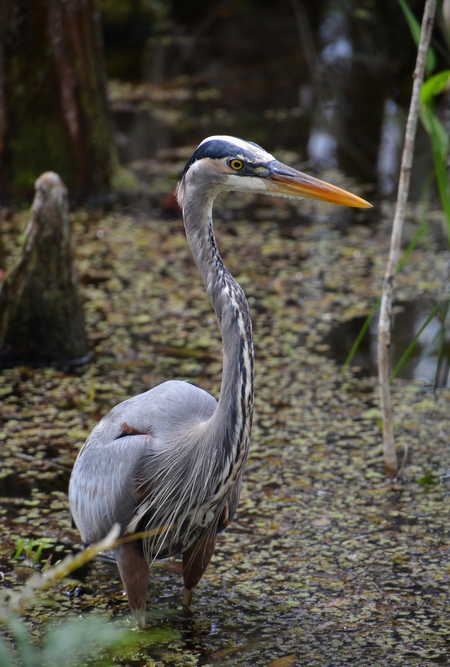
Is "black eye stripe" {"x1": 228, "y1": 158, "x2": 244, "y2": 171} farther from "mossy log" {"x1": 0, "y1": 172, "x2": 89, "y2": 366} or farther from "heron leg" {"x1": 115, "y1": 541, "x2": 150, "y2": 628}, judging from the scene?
"mossy log" {"x1": 0, "y1": 172, "x2": 89, "y2": 366}

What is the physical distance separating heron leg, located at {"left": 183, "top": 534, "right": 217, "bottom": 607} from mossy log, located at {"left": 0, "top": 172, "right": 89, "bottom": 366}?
2.06 m

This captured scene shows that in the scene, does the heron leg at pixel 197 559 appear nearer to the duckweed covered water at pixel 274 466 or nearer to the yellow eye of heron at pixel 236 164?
the duckweed covered water at pixel 274 466

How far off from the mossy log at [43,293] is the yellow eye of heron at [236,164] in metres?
2.13

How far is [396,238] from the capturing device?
3.48 metres

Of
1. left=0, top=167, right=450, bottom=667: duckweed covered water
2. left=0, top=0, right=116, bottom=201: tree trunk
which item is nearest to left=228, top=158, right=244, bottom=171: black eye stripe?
left=0, top=167, right=450, bottom=667: duckweed covered water

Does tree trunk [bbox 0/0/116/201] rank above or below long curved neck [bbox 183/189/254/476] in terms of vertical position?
above

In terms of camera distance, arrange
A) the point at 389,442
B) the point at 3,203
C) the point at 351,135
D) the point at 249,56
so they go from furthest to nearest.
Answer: the point at 249,56 < the point at 351,135 < the point at 3,203 < the point at 389,442

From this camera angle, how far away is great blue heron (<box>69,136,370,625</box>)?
2.63 metres

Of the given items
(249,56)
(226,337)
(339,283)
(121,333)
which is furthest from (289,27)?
(226,337)

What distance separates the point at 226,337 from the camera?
8.54 feet

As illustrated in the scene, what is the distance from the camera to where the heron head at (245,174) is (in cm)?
264

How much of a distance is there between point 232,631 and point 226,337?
3.44 ft

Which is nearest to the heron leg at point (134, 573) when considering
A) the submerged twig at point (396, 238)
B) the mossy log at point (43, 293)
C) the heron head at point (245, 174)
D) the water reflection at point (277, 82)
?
Answer: the heron head at point (245, 174)

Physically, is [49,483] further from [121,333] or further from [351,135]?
[351,135]
